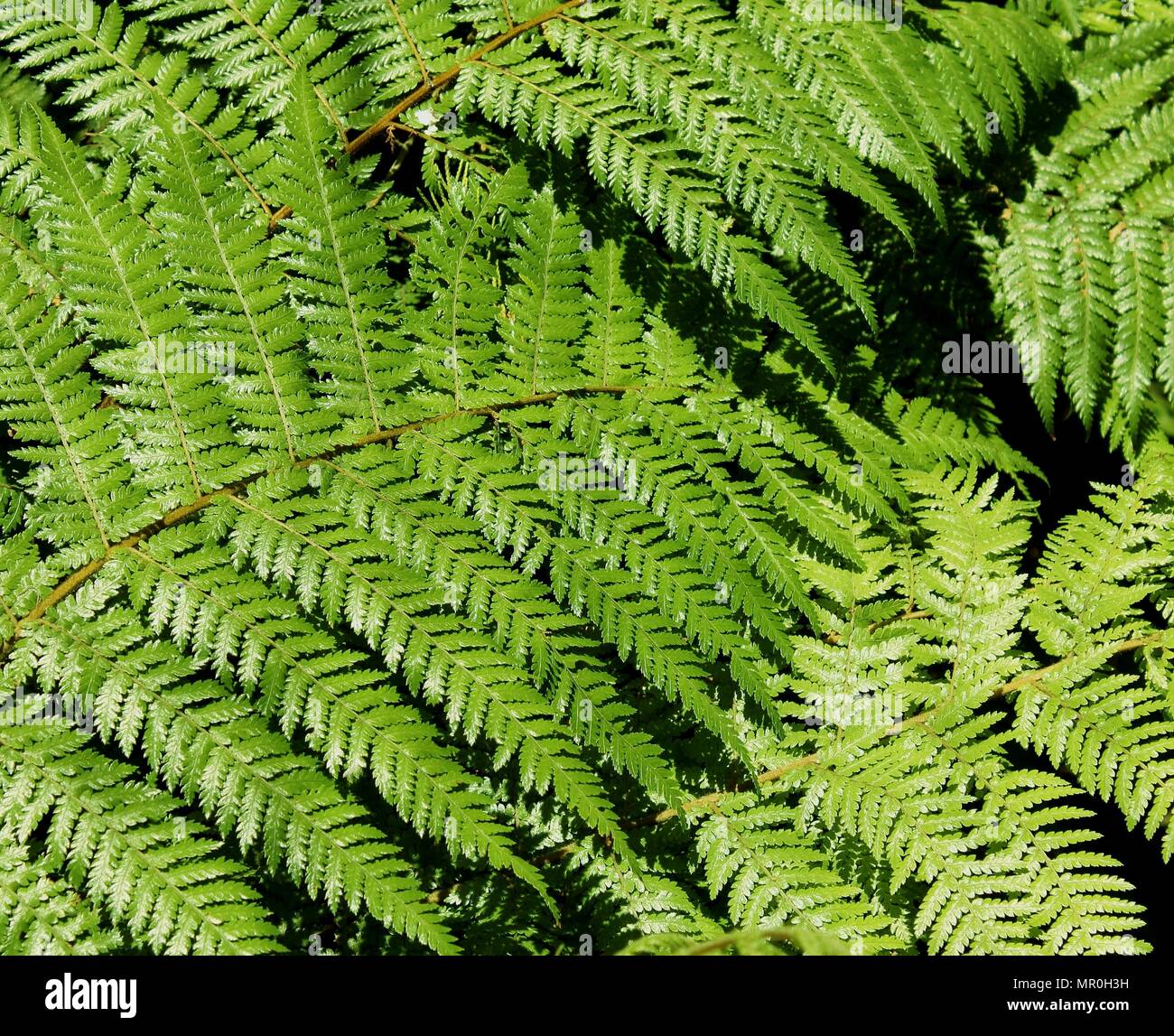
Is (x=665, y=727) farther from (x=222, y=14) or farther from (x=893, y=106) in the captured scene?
(x=222, y=14)

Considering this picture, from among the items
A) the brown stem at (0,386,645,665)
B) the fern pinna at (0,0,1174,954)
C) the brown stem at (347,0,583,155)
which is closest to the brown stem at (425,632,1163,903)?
the fern pinna at (0,0,1174,954)

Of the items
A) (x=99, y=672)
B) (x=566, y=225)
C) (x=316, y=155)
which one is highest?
(x=316, y=155)

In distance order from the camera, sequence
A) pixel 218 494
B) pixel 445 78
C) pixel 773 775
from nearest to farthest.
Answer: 1. pixel 218 494
2. pixel 445 78
3. pixel 773 775

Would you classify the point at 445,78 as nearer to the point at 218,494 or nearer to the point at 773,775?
the point at 218,494

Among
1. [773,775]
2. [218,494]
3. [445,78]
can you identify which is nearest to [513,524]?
[218,494]

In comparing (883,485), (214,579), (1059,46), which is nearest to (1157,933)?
(883,485)

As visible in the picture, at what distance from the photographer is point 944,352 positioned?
3.29 meters

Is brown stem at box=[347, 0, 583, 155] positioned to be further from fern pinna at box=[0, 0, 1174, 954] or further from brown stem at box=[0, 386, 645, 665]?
brown stem at box=[0, 386, 645, 665]

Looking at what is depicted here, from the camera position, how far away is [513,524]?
2234 millimetres

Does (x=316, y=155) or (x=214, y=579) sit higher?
(x=316, y=155)

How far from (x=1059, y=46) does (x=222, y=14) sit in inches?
105

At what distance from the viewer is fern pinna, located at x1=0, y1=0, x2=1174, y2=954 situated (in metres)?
2.00

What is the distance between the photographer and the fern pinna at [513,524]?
2.00 meters

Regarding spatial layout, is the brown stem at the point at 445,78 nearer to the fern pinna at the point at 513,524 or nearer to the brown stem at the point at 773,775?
the fern pinna at the point at 513,524
